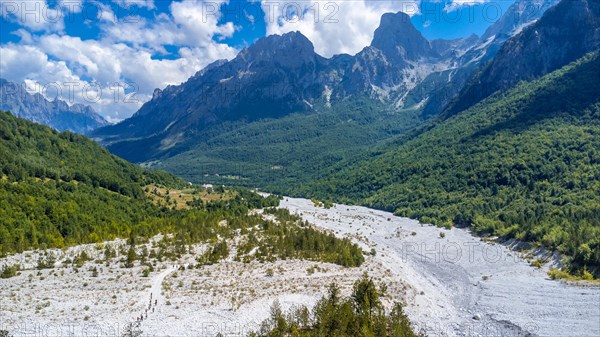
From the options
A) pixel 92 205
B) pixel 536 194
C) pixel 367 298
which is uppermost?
pixel 536 194

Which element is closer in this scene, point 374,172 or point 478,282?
point 478,282

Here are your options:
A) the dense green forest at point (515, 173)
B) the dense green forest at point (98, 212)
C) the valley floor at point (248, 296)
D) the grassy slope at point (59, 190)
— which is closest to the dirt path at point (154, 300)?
the valley floor at point (248, 296)

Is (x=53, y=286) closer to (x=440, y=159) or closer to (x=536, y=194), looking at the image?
(x=536, y=194)

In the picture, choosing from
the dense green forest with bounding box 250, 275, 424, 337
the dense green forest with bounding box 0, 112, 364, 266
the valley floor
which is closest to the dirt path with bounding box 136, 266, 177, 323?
the valley floor

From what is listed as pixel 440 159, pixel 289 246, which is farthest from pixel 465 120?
pixel 289 246

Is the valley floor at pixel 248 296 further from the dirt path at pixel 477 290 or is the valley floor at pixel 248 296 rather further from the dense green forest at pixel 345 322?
the dense green forest at pixel 345 322

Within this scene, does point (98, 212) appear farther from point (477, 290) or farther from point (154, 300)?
point (477, 290)

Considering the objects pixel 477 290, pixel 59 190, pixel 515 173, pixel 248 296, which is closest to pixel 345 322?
pixel 248 296
